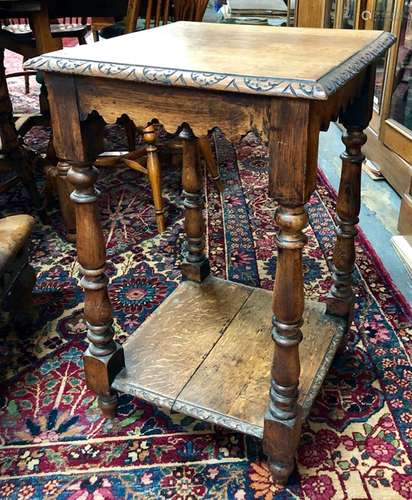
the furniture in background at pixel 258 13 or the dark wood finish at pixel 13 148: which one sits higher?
the furniture in background at pixel 258 13

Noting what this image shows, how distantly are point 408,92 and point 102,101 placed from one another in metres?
1.79

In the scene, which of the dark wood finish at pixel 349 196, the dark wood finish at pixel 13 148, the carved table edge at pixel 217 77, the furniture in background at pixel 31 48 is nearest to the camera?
the carved table edge at pixel 217 77

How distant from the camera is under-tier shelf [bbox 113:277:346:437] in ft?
4.19

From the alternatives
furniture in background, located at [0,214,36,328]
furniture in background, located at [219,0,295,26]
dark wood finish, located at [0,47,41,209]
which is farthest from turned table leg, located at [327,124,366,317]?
furniture in background, located at [219,0,295,26]

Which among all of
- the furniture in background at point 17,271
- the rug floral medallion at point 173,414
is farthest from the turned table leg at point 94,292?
the furniture in background at point 17,271

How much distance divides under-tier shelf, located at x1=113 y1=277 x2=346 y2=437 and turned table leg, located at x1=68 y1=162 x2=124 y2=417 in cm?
5

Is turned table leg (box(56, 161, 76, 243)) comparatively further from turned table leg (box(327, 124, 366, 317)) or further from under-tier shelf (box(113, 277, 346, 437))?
turned table leg (box(327, 124, 366, 317))

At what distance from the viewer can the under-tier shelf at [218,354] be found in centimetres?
128

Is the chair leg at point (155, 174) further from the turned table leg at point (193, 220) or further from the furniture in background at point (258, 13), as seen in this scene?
the furniture in background at point (258, 13)

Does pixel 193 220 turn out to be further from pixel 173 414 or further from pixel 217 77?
pixel 217 77

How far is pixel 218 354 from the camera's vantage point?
143 centimetres

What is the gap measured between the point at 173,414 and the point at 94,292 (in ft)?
1.27

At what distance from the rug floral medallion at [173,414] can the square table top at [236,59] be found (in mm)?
826

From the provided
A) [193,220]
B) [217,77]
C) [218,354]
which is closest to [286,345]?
[218,354]
